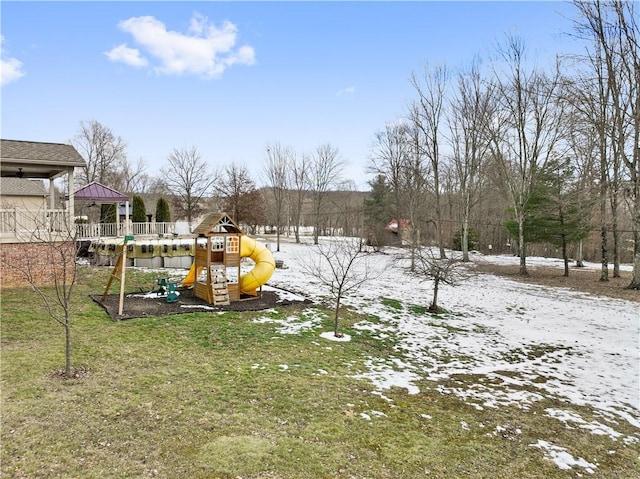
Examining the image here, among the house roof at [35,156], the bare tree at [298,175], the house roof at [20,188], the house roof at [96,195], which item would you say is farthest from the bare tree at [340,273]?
the house roof at [20,188]

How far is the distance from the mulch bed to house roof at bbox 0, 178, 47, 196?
50.2 ft

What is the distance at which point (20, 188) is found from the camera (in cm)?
2095

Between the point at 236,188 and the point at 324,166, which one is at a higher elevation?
the point at 324,166

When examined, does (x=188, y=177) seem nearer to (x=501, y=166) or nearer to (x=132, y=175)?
(x=132, y=175)

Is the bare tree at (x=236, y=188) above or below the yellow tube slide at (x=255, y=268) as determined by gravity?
above

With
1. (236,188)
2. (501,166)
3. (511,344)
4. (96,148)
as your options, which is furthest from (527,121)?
(96,148)

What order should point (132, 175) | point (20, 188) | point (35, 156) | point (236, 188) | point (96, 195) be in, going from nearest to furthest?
point (35, 156) → point (96, 195) → point (20, 188) → point (236, 188) → point (132, 175)

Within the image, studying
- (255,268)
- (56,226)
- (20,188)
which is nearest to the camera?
(255,268)

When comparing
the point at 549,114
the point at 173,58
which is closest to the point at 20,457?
the point at 173,58

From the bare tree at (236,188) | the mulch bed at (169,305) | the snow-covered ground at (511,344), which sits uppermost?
the bare tree at (236,188)

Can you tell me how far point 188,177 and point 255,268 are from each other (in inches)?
1062

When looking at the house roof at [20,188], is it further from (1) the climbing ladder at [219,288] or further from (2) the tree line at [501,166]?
(1) the climbing ladder at [219,288]

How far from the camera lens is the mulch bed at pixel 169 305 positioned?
859 cm

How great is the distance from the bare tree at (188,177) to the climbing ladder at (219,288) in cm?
2527
